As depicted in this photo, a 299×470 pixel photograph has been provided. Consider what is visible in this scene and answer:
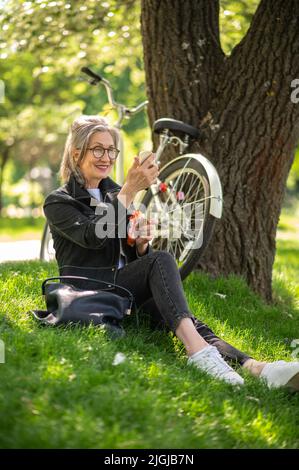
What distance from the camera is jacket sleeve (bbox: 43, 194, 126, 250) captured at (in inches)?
146

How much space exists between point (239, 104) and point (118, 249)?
1929 millimetres

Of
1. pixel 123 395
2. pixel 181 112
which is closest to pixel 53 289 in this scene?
pixel 123 395

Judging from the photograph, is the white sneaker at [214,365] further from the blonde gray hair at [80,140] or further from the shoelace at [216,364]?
the blonde gray hair at [80,140]

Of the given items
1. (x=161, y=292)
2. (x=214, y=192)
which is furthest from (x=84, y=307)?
(x=214, y=192)

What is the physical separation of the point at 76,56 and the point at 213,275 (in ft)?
15.4

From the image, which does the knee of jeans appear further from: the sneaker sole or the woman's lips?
the sneaker sole

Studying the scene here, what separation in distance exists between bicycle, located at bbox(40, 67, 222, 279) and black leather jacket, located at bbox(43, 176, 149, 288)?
0.63m

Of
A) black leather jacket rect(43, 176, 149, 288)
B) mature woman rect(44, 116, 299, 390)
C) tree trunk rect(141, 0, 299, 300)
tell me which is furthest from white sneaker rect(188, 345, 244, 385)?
tree trunk rect(141, 0, 299, 300)

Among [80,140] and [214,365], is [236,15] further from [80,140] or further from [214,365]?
[214,365]

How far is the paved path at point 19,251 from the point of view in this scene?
8.57 m

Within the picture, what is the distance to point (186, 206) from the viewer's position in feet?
16.0

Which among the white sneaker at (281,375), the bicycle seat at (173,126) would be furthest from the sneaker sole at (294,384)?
the bicycle seat at (173,126)

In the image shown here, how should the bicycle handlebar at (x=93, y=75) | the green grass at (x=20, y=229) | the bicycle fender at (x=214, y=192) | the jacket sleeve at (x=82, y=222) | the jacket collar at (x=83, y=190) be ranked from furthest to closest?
1. the green grass at (x=20, y=229)
2. the bicycle handlebar at (x=93, y=75)
3. the bicycle fender at (x=214, y=192)
4. the jacket collar at (x=83, y=190)
5. the jacket sleeve at (x=82, y=222)

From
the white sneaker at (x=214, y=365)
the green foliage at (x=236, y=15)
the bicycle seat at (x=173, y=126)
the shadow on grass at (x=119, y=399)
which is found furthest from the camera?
the green foliage at (x=236, y=15)
